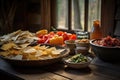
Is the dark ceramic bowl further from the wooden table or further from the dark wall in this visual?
Result: the dark wall

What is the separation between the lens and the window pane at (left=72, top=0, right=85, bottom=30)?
2006 millimetres

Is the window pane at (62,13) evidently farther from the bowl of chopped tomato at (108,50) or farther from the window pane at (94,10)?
the bowl of chopped tomato at (108,50)

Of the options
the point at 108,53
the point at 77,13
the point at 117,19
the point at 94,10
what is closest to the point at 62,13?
the point at 77,13

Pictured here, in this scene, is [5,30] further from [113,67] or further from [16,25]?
[113,67]

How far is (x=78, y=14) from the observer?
6.69 feet

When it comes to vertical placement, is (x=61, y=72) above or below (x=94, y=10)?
below

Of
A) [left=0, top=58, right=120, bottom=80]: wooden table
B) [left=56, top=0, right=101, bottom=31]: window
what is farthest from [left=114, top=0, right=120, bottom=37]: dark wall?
[left=0, top=58, right=120, bottom=80]: wooden table

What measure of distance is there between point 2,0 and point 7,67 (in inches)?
45.8

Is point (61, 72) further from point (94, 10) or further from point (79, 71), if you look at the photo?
point (94, 10)

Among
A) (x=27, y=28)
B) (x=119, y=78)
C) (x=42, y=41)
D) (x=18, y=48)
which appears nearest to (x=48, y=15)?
(x=27, y=28)

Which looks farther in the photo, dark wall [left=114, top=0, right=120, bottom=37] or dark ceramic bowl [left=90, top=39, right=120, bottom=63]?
dark wall [left=114, top=0, right=120, bottom=37]

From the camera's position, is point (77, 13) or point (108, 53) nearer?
point (108, 53)

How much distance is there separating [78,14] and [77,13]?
14 millimetres

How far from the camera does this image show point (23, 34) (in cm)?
171
